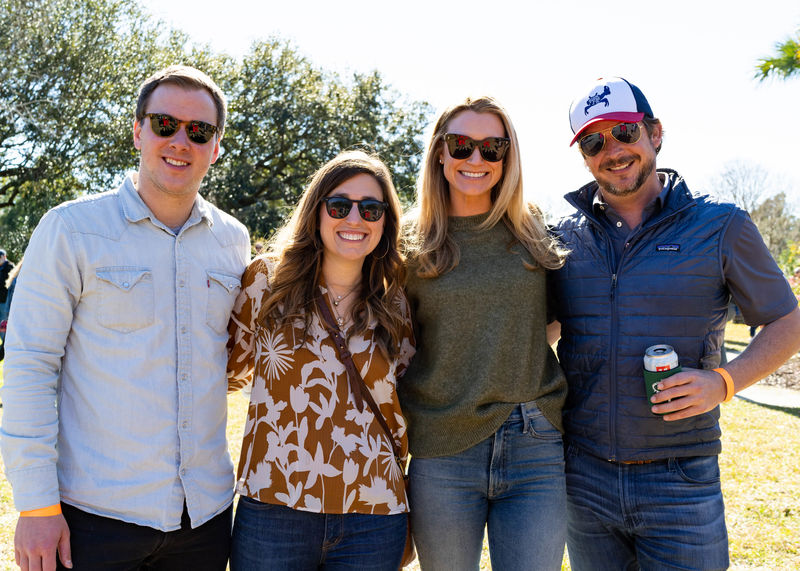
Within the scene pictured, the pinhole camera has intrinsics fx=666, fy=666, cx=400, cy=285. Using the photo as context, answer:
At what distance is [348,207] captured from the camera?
296 cm

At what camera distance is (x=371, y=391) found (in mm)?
2805

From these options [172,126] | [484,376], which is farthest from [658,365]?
[172,126]

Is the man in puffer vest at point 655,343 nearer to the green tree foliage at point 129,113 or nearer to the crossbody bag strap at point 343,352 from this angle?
the crossbody bag strap at point 343,352

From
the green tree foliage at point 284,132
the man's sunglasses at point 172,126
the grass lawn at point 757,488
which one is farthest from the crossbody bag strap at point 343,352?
the green tree foliage at point 284,132

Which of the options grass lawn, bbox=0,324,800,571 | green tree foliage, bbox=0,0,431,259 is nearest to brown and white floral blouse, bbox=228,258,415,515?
grass lawn, bbox=0,324,800,571

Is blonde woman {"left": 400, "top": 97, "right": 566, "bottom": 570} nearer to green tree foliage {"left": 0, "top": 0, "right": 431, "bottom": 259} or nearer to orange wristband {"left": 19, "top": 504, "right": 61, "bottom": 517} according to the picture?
orange wristband {"left": 19, "top": 504, "right": 61, "bottom": 517}

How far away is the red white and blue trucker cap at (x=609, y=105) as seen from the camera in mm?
3012

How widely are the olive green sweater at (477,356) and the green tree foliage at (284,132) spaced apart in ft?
62.8

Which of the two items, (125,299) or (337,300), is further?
(337,300)

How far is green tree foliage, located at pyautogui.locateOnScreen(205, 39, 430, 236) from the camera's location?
2238 cm

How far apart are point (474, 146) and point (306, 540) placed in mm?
1912

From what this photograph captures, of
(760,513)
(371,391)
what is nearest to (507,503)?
(371,391)

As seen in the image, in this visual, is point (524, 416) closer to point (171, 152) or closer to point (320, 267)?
point (320, 267)

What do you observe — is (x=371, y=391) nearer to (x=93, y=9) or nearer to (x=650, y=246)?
(x=650, y=246)
